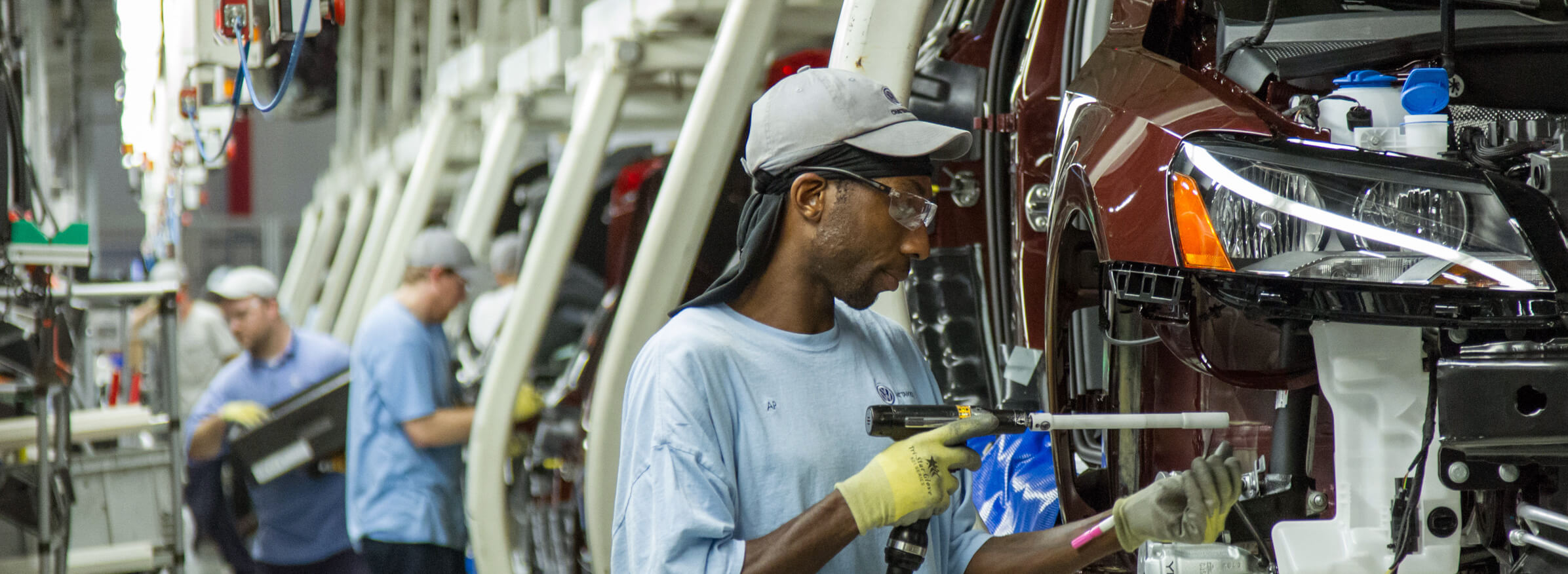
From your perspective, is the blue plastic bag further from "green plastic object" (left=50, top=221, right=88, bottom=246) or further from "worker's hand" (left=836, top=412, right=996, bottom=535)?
"green plastic object" (left=50, top=221, right=88, bottom=246)

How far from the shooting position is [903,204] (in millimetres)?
2145

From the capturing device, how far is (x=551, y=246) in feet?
19.2

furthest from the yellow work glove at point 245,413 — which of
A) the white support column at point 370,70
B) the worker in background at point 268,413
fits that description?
the white support column at point 370,70

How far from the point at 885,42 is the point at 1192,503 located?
5.25ft

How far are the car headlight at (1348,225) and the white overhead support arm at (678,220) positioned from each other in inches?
104

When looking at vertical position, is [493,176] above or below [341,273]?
above

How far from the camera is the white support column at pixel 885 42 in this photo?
11.1ft

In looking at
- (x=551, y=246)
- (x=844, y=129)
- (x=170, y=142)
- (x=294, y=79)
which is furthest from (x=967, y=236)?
(x=294, y=79)

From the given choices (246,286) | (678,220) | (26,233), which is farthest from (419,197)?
(678,220)

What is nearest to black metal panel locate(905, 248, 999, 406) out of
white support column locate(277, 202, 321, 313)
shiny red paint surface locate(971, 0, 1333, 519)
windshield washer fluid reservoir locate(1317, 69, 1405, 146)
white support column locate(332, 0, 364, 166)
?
shiny red paint surface locate(971, 0, 1333, 519)

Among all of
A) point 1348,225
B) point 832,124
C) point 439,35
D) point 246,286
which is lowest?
point 246,286

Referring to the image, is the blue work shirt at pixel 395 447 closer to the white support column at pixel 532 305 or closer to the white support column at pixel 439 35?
the white support column at pixel 532 305

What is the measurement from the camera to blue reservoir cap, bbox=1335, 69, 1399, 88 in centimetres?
226

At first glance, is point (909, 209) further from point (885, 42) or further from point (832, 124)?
point (885, 42)
